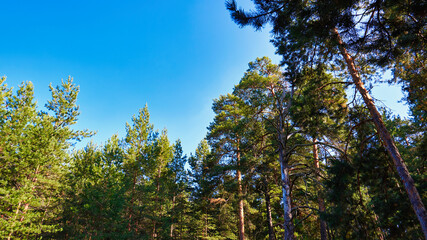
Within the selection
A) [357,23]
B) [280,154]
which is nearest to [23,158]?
[280,154]

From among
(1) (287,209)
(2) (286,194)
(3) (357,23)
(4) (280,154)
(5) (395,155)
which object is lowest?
(1) (287,209)

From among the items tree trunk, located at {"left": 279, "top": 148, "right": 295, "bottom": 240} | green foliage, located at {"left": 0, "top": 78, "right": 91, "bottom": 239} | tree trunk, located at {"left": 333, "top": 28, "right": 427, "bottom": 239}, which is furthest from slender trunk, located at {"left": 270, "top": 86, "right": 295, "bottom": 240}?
green foliage, located at {"left": 0, "top": 78, "right": 91, "bottom": 239}

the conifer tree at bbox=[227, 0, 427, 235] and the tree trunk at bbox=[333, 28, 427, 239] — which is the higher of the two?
the conifer tree at bbox=[227, 0, 427, 235]

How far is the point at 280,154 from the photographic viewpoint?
8.67m

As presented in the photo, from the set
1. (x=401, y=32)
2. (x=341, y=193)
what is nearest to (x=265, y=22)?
(x=401, y=32)

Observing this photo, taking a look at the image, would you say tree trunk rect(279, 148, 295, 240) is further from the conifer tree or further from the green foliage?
the green foliage

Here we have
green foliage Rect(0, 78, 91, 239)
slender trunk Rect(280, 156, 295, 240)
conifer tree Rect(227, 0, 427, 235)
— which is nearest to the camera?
conifer tree Rect(227, 0, 427, 235)

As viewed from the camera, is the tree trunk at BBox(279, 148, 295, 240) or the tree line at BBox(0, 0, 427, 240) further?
the tree trunk at BBox(279, 148, 295, 240)

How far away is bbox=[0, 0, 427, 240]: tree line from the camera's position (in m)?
4.55

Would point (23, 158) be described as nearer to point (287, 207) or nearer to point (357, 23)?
point (287, 207)

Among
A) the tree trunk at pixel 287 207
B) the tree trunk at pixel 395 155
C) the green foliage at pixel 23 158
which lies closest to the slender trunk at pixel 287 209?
the tree trunk at pixel 287 207

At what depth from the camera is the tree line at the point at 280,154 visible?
Result: 455cm

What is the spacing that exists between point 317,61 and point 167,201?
18.4 meters

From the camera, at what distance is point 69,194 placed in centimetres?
1611
